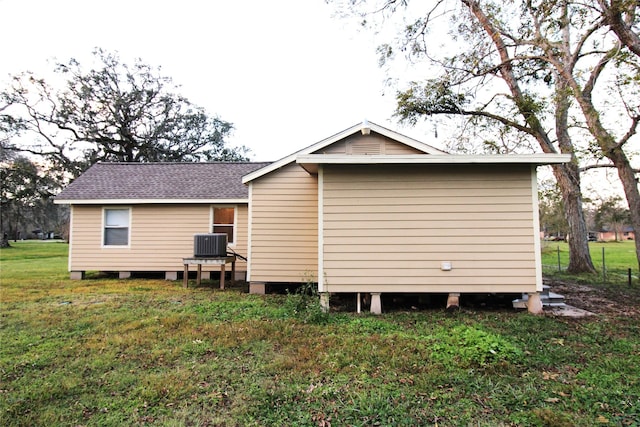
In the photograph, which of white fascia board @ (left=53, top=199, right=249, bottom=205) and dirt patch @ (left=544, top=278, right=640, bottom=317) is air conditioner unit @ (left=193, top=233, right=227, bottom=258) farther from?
dirt patch @ (left=544, top=278, right=640, bottom=317)

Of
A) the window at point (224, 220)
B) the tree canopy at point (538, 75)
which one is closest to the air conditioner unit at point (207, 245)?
the window at point (224, 220)

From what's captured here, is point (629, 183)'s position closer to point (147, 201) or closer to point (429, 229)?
point (429, 229)

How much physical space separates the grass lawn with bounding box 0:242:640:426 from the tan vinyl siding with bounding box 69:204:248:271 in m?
3.91

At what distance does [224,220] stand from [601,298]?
349 inches

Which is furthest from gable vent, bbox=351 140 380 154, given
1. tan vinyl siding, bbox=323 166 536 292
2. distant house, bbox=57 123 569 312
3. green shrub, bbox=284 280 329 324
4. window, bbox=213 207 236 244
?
window, bbox=213 207 236 244

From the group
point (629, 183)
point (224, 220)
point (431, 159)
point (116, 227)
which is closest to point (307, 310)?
point (431, 159)

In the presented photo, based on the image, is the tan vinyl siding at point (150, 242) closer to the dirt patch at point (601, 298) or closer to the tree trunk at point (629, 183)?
the dirt patch at point (601, 298)

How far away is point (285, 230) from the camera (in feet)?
24.7

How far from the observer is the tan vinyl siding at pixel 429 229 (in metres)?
5.50

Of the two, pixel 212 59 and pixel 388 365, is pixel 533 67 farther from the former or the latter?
pixel 212 59

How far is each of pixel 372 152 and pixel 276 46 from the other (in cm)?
764

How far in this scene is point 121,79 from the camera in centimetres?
2362

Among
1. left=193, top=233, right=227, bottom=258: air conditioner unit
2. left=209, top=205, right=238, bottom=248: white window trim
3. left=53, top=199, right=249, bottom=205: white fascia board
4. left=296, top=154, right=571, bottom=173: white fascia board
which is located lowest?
left=193, top=233, right=227, bottom=258: air conditioner unit

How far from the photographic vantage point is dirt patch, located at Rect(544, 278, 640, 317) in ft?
19.4
